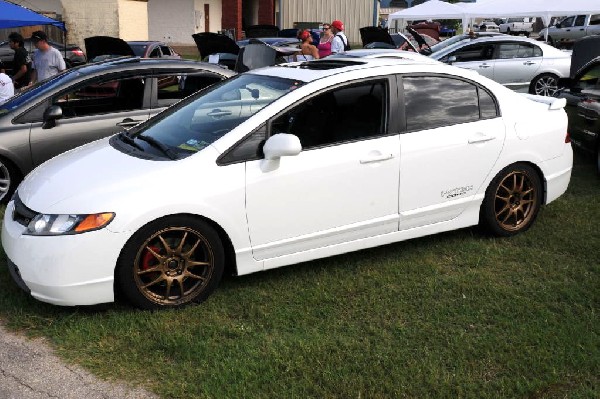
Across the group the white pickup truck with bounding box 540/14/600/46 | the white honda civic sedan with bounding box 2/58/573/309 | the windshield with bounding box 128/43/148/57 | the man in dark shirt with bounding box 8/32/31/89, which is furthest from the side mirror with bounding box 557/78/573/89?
the white pickup truck with bounding box 540/14/600/46

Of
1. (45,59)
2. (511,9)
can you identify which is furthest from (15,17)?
(511,9)

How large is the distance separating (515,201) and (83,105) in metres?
4.35

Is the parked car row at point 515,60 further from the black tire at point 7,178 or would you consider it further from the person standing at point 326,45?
the black tire at point 7,178

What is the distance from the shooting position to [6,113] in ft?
22.1

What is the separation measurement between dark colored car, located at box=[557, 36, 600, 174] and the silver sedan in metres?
4.68

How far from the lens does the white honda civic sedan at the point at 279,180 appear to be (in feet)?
13.1

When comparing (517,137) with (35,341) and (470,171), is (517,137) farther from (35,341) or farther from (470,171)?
(35,341)

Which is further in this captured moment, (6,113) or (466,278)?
(6,113)

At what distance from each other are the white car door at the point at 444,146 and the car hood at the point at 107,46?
9.56m

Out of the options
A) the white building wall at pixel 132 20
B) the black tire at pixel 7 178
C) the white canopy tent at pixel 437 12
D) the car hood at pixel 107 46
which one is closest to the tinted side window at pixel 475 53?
the car hood at pixel 107 46

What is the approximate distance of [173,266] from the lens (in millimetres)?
4219

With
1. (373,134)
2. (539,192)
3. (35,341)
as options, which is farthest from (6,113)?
(539,192)

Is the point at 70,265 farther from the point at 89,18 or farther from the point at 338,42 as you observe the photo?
the point at 89,18

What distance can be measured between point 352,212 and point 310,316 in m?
0.85
